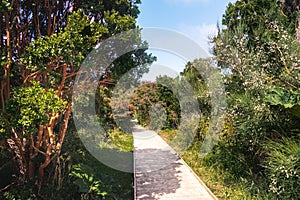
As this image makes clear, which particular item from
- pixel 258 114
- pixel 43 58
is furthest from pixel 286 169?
pixel 43 58

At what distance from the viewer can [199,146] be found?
8211mm

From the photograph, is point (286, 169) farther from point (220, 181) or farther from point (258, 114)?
point (220, 181)

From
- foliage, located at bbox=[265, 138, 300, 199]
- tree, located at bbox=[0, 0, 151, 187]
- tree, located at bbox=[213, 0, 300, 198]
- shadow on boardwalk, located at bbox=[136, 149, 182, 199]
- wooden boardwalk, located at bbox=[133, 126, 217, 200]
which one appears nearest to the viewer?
tree, located at bbox=[0, 0, 151, 187]

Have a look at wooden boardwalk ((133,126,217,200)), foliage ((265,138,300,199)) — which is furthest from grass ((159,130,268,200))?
foliage ((265,138,300,199))

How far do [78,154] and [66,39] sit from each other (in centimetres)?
389

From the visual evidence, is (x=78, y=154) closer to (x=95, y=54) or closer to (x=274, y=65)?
(x=95, y=54)

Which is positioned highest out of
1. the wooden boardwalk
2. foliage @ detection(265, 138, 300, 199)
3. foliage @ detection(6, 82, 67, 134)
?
foliage @ detection(6, 82, 67, 134)

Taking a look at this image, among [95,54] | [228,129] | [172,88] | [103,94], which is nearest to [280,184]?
[228,129]

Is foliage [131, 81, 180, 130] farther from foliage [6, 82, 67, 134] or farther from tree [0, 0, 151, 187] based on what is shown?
foliage [6, 82, 67, 134]

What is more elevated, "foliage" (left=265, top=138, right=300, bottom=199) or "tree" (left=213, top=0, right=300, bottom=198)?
"tree" (left=213, top=0, right=300, bottom=198)

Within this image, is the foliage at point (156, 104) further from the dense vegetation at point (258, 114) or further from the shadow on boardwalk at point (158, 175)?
the dense vegetation at point (258, 114)

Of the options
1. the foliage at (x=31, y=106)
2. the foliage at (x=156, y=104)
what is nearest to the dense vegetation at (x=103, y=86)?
the foliage at (x=31, y=106)

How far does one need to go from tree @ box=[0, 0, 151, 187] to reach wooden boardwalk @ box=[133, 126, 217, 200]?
2.02 meters

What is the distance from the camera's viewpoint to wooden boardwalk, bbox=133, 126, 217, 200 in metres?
4.95
